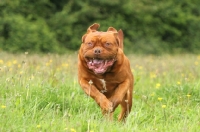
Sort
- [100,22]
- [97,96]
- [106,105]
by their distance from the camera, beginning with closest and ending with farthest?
1. [106,105]
2. [97,96]
3. [100,22]

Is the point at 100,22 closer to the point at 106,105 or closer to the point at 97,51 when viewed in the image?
the point at 97,51

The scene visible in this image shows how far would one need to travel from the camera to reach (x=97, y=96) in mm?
5719

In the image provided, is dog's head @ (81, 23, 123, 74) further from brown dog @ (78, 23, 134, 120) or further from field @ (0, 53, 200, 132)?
field @ (0, 53, 200, 132)

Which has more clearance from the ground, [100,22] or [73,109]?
[73,109]

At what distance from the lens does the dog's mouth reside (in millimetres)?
5773

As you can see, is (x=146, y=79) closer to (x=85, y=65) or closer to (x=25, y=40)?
(x=85, y=65)

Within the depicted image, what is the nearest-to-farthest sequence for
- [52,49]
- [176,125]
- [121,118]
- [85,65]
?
1. [176,125]
2. [85,65]
3. [121,118]
4. [52,49]

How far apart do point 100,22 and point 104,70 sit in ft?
51.1

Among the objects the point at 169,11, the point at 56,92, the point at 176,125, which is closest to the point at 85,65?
the point at 56,92

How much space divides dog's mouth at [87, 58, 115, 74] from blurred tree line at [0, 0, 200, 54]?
42.2ft

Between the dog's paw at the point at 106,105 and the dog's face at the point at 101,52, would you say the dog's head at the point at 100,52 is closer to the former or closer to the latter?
the dog's face at the point at 101,52

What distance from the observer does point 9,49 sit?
728 inches

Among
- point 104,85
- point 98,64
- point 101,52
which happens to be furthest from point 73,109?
point 101,52

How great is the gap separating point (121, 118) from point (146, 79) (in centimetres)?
365
